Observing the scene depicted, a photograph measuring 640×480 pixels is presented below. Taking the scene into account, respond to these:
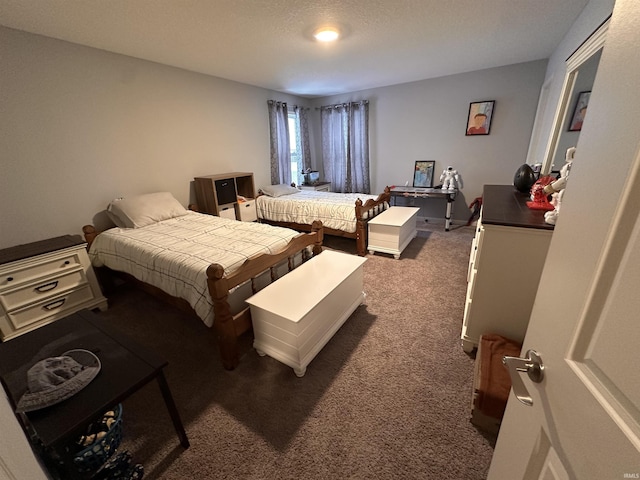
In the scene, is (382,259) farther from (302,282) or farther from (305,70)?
(305,70)

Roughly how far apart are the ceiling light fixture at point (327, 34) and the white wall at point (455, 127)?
232 centimetres

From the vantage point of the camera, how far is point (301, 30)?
2246 millimetres

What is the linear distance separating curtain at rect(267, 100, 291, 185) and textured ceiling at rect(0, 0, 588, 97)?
1.02 metres

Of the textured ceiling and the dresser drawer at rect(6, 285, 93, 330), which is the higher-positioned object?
the textured ceiling

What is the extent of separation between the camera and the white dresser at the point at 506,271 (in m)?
1.48

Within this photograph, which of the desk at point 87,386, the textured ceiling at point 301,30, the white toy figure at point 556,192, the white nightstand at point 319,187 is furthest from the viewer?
the white nightstand at point 319,187

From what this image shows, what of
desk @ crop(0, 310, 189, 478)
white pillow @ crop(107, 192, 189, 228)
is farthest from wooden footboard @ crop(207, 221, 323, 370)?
white pillow @ crop(107, 192, 189, 228)

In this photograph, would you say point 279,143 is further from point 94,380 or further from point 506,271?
point 94,380

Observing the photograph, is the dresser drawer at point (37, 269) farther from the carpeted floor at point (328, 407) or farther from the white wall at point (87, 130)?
the carpeted floor at point (328, 407)

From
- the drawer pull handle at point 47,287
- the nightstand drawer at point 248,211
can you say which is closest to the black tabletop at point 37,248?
the drawer pull handle at point 47,287

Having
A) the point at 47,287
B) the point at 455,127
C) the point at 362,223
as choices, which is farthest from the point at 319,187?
the point at 47,287

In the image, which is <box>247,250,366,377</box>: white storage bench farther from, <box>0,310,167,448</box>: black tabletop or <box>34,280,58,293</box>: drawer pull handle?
<box>34,280,58,293</box>: drawer pull handle

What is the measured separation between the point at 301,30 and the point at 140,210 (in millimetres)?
2311

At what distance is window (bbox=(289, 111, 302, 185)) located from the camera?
4.98m
